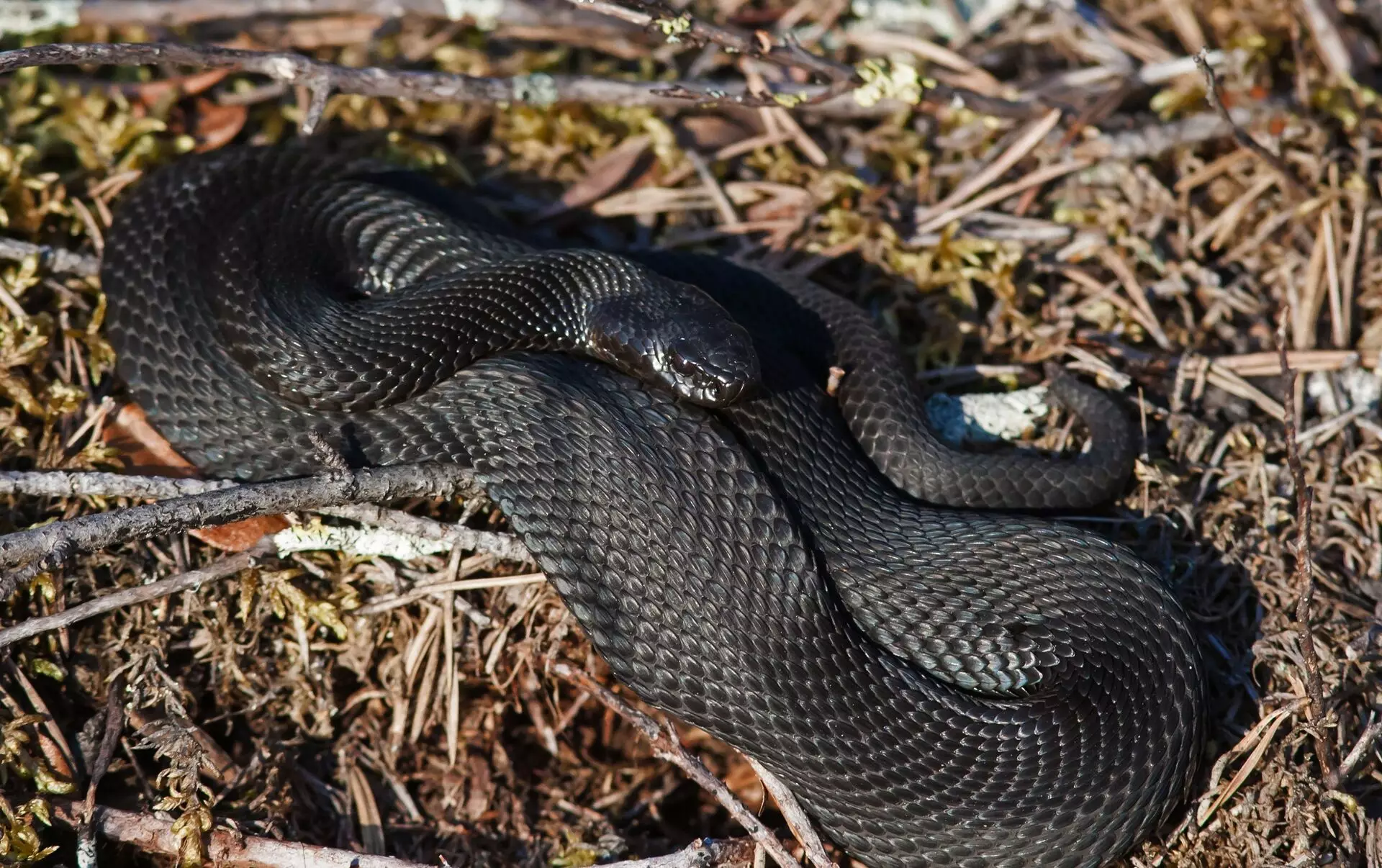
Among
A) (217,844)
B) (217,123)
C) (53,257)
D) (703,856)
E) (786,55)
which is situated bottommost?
(217,844)

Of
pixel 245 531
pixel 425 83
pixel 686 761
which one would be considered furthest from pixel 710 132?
pixel 686 761

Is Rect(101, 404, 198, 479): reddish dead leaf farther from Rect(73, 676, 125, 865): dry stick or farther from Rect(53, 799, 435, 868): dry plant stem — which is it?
Rect(53, 799, 435, 868): dry plant stem

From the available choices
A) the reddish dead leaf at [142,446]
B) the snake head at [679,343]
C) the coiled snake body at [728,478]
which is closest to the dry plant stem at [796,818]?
the coiled snake body at [728,478]

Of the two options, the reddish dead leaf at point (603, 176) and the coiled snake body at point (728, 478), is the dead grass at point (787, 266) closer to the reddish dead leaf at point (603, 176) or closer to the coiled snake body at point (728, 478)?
the reddish dead leaf at point (603, 176)

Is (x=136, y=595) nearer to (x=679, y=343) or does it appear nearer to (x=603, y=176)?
(x=679, y=343)

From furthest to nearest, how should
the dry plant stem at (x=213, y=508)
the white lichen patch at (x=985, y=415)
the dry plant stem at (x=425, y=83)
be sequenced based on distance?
the white lichen patch at (x=985, y=415), the dry plant stem at (x=425, y=83), the dry plant stem at (x=213, y=508)
